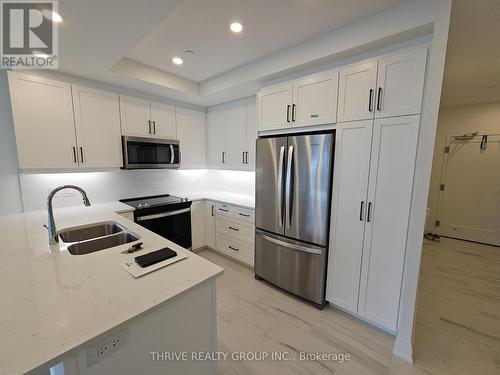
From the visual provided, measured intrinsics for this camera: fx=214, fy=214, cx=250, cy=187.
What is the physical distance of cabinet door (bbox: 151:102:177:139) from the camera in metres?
3.14

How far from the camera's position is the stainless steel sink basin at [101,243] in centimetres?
161

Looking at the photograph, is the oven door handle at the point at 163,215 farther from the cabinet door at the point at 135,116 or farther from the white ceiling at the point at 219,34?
the white ceiling at the point at 219,34

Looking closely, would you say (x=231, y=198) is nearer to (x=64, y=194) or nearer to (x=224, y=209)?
(x=224, y=209)

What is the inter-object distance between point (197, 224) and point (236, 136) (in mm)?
1548

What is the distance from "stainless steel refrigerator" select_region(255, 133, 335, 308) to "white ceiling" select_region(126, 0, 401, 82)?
923mm

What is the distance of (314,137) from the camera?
2.11 metres

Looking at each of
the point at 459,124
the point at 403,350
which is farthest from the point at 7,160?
the point at 459,124

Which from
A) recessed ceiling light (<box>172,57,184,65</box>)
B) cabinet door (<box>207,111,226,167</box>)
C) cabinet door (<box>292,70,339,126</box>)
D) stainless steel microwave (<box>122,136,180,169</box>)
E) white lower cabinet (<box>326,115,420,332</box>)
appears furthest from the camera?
cabinet door (<box>207,111,226,167</box>)

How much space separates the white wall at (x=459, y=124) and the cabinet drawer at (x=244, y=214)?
3260mm

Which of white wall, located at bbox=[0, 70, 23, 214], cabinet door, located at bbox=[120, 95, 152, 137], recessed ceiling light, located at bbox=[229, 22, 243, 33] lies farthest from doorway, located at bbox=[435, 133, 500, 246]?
white wall, located at bbox=[0, 70, 23, 214]

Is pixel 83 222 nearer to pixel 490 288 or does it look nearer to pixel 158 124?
pixel 158 124

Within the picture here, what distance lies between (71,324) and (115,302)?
0.15 metres

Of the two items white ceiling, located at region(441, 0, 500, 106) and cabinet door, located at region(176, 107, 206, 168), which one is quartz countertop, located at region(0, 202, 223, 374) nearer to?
cabinet door, located at region(176, 107, 206, 168)

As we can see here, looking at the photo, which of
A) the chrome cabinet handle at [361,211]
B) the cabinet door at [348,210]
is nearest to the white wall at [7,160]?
the cabinet door at [348,210]
